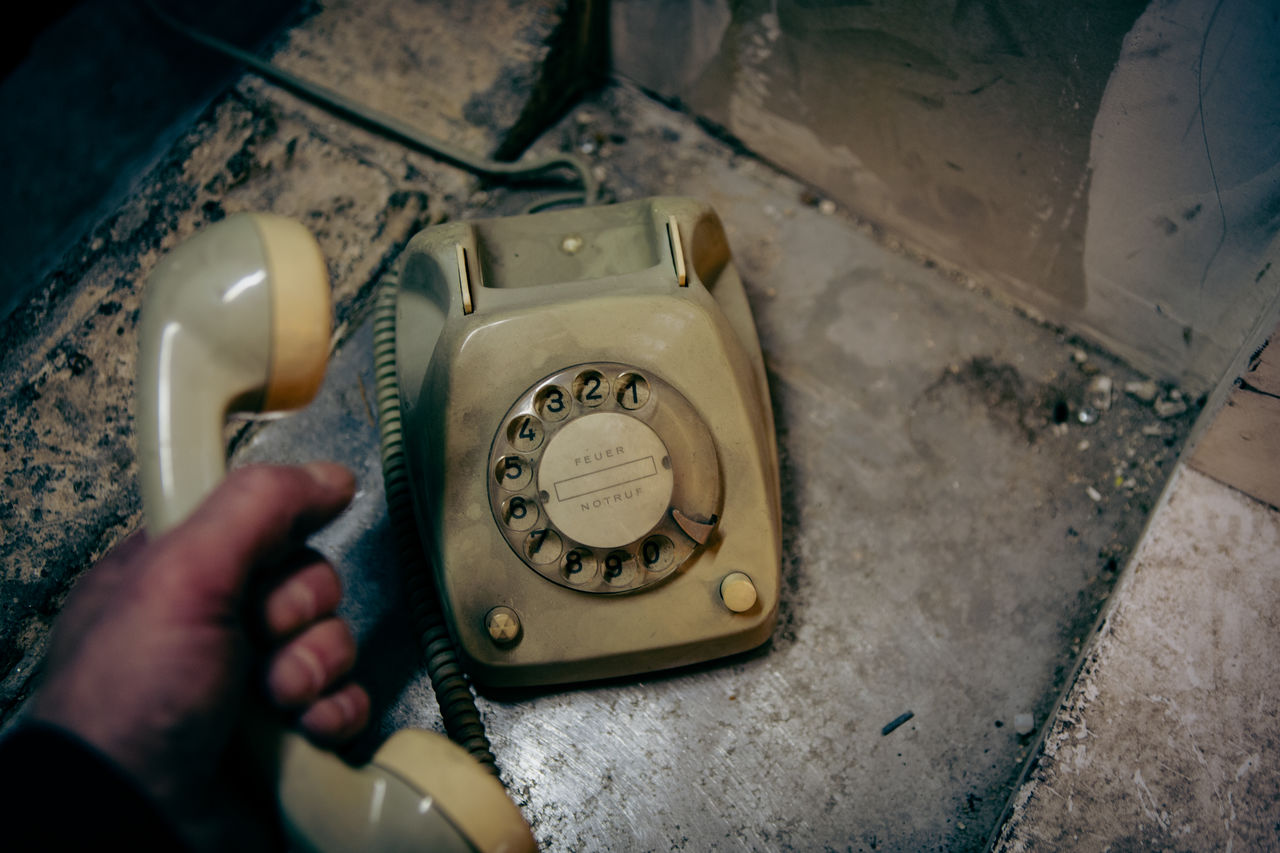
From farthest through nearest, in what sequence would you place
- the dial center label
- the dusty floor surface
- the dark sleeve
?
1. the dusty floor surface
2. the dial center label
3. the dark sleeve

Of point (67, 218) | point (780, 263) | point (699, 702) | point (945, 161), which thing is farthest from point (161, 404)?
point (67, 218)

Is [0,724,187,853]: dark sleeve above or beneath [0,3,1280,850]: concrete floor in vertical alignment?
above

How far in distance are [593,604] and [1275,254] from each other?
88 centimetres

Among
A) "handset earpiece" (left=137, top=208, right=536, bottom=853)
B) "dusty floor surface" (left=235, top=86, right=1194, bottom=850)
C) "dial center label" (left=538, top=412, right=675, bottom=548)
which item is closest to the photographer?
"handset earpiece" (left=137, top=208, right=536, bottom=853)

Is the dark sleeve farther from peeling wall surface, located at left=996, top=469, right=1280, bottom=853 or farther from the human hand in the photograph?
peeling wall surface, located at left=996, top=469, right=1280, bottom=853

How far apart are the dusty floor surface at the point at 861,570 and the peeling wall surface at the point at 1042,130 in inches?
3.3

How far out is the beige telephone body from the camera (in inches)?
35.7

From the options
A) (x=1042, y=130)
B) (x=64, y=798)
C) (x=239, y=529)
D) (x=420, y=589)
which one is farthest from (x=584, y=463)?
(x=1042, y=130)

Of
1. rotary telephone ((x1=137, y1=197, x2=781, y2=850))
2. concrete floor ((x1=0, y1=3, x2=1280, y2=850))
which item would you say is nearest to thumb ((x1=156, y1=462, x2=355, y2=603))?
rotary telephone ((x1=137, y1=197, x2=781, y2=850))

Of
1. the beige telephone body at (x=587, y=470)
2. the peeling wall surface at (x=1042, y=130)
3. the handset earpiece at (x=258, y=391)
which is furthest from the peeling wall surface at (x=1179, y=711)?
the handset earpiece at (x=258, y=391)

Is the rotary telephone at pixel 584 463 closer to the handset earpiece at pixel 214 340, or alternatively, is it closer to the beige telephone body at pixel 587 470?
the beige telephone body at pixel 587 470

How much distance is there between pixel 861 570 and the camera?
1.13m

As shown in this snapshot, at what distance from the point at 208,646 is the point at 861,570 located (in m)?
0.82

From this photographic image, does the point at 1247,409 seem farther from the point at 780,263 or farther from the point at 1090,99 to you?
the point at 780,263
